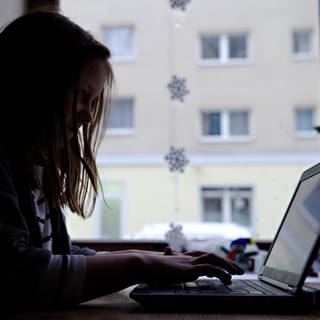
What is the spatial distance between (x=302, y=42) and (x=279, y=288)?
1.63 metres

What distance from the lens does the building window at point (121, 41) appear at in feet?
7.22

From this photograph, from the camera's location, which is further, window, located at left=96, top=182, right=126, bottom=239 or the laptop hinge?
window, located at left=96, top=182, right=126, bottom=239

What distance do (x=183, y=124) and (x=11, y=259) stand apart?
1396 millimetres

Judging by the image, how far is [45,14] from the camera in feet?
2.58

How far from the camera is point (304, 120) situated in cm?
214

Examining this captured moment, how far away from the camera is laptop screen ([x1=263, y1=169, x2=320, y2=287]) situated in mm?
645

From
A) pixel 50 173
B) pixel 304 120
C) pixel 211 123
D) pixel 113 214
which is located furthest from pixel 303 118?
pixel 50 173

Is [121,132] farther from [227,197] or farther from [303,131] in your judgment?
[303,131]

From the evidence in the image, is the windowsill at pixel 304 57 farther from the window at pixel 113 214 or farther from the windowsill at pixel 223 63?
the window at pixel 113 214

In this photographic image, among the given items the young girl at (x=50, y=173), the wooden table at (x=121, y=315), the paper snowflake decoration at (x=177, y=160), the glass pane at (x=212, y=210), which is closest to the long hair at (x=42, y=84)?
the young girl at (x=50, y=173)

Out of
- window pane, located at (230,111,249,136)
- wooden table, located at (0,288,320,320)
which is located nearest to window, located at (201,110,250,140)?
window pane, located at (230,111,249,136)

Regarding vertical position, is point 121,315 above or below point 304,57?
below

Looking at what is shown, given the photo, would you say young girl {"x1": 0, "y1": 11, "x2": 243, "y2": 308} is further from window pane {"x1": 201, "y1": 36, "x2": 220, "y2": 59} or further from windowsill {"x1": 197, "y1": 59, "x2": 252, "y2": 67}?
window pane {"x1": 201, "y1": 36, "x2": 220, "y2": 59}

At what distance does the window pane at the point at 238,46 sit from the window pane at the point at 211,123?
0.28 metres
